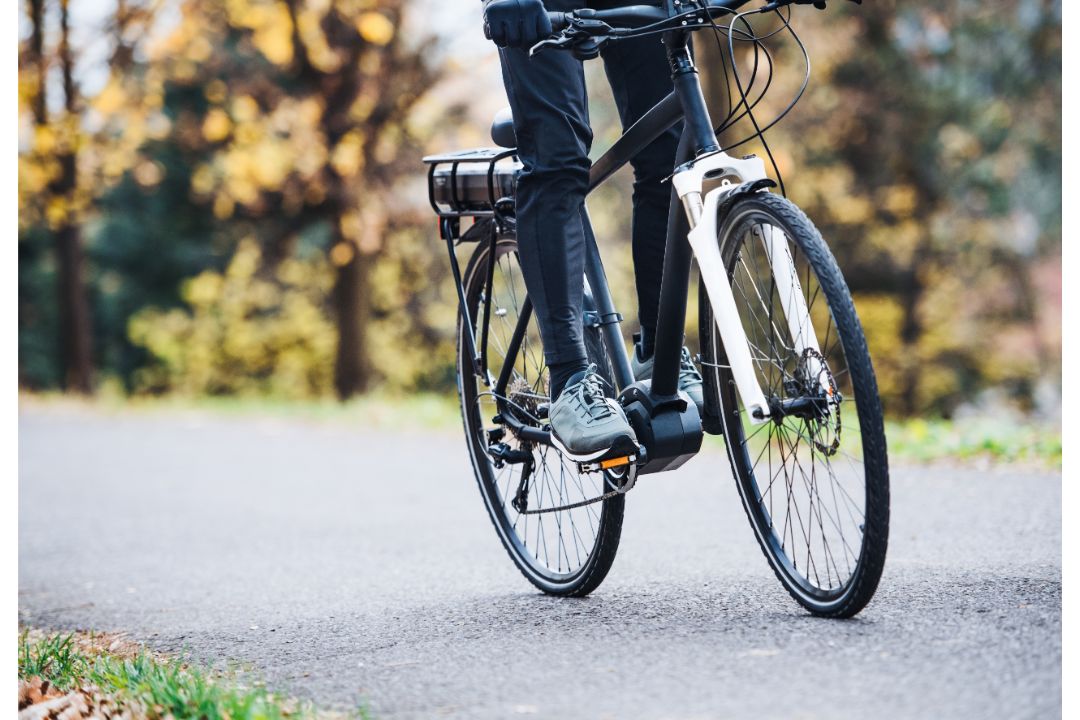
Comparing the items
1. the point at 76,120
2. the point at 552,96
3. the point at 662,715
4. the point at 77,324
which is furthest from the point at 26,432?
the point at 662,715

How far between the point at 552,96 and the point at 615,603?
1.38 metres

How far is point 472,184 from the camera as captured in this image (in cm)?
360

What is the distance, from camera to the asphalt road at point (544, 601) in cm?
229

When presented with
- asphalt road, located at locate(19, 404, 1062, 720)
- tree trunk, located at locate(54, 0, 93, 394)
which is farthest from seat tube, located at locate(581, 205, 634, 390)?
tree trunk, located at locate(54, 0, 93, 394)

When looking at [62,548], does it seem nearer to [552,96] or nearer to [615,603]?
[615,603]

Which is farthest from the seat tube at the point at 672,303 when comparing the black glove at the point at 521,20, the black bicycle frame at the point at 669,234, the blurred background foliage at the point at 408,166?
the blurred background foliage at the point at 408,166

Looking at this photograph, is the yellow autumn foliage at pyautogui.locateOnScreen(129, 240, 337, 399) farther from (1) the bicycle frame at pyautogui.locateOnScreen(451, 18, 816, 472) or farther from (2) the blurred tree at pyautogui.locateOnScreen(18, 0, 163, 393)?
(1) the bicycle frame at pyautogui.locateOnScreen(451, 18, 816, 472)

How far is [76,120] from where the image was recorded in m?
14.8

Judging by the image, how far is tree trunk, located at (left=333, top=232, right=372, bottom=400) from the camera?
1496cm

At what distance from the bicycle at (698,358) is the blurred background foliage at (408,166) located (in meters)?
10.2

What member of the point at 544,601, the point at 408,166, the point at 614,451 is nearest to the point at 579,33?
the point at 614,451

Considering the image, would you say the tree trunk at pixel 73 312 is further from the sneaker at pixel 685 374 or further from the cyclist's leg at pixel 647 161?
the sneaker at pixel 685 374

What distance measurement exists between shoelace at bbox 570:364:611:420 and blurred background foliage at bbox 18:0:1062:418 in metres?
10.8

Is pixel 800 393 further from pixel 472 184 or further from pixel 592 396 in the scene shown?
pixel 472 184
